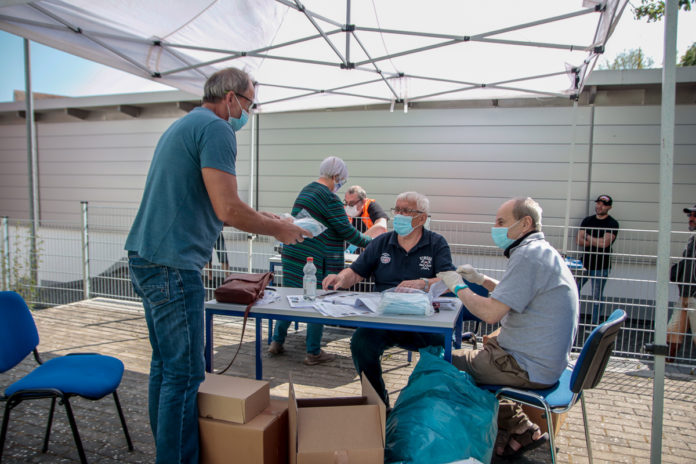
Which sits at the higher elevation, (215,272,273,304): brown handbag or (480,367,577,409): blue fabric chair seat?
(215,272,273,304): brown handbag

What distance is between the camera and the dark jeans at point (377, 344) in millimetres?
2642

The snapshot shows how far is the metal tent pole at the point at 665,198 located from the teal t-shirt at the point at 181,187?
75.8 inches

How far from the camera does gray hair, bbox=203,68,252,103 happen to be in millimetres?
1950

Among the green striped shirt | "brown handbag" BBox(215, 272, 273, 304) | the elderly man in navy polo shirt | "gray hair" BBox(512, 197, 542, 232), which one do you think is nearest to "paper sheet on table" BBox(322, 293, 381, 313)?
the elderly man in navy polo shirt

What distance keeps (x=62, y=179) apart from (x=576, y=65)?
10248 millimetres

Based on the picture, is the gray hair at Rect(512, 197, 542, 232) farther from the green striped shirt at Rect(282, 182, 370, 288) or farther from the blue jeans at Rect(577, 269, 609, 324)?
the blue jeans at Rect(577, 269, 609, 324)

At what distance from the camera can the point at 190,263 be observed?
Result: 1813 mm

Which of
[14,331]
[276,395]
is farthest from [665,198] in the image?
[14,331]

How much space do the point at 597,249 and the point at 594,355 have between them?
3.18 m

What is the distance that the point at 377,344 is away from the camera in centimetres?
265

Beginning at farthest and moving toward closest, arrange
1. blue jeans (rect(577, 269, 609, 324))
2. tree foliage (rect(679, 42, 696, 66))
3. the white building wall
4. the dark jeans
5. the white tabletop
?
tree foliage (rect(679, 42, 696, 66))
the white building wall
blue jeans (rect(577, 269, 609, 324))
the dark jeans
the white tabletop

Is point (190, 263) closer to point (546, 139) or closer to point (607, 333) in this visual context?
point (607, 333)

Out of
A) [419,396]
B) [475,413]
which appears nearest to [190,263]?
[419,396]

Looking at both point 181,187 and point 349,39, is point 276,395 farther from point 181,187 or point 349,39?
point 349,39
